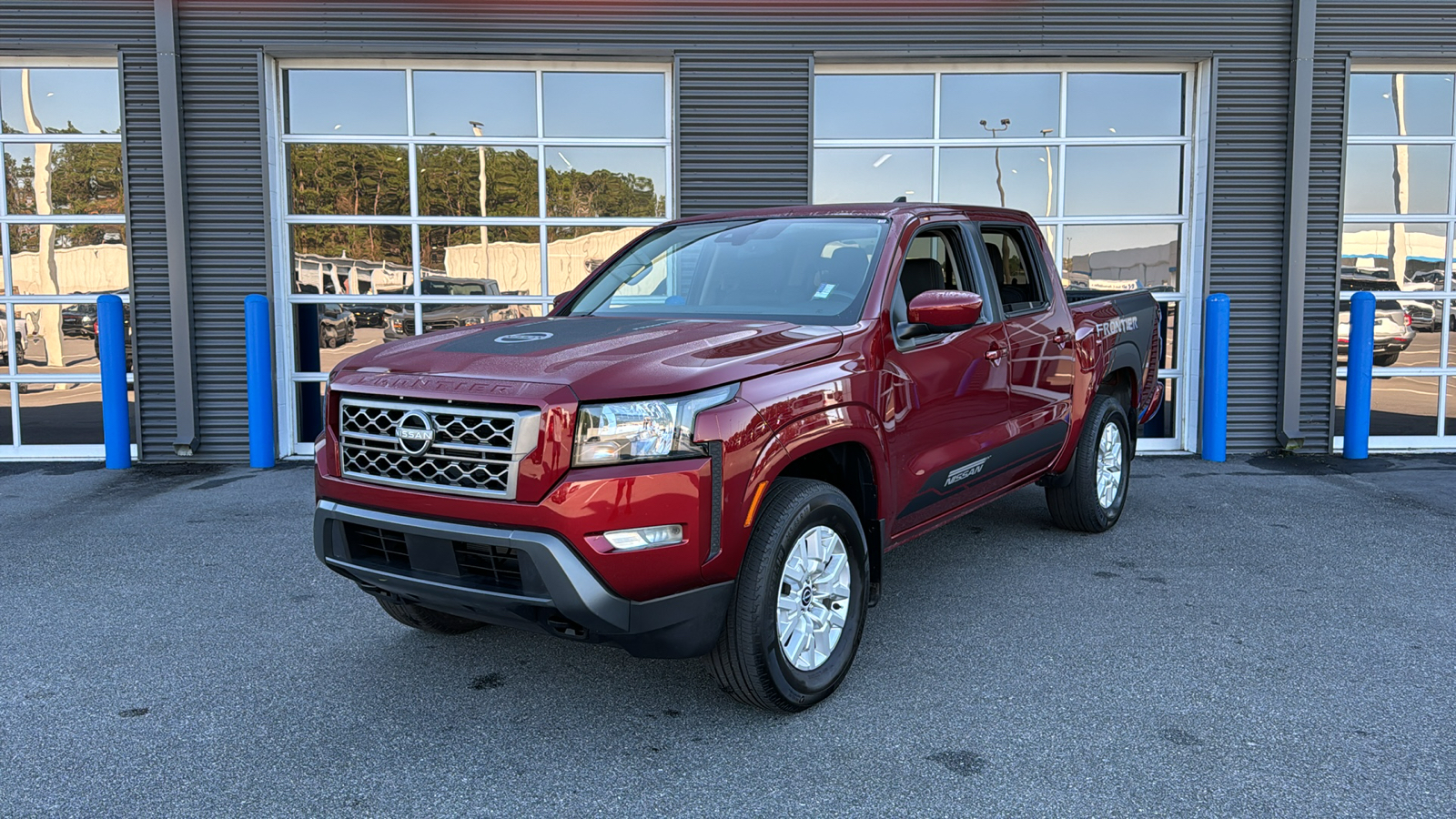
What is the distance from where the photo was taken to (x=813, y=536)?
3.62 m

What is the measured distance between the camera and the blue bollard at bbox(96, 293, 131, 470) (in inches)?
335

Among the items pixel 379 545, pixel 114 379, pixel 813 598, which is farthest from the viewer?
pixel 114 379

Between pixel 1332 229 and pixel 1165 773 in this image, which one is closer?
pixel 1165 773

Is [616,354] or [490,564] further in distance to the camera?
[616,354]

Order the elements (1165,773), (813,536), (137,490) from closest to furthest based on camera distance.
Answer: (1165,773) → (813,536) → (137,490)

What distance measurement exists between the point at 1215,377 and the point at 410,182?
23.1ft

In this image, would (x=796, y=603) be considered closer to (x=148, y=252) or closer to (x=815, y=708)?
(x=815, y=708)

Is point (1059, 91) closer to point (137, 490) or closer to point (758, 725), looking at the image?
point (758, 725)

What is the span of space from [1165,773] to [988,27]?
731 centimetres

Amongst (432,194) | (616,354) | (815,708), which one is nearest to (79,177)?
(432,194)

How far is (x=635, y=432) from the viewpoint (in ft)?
10.3

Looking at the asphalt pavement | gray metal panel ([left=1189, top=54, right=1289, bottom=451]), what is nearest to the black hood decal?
the asphalt pavement

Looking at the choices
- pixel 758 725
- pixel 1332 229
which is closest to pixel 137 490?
pixel 758 725

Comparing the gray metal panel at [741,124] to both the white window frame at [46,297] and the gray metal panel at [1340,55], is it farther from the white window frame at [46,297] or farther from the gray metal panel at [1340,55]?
the white window frame at [46,297]
